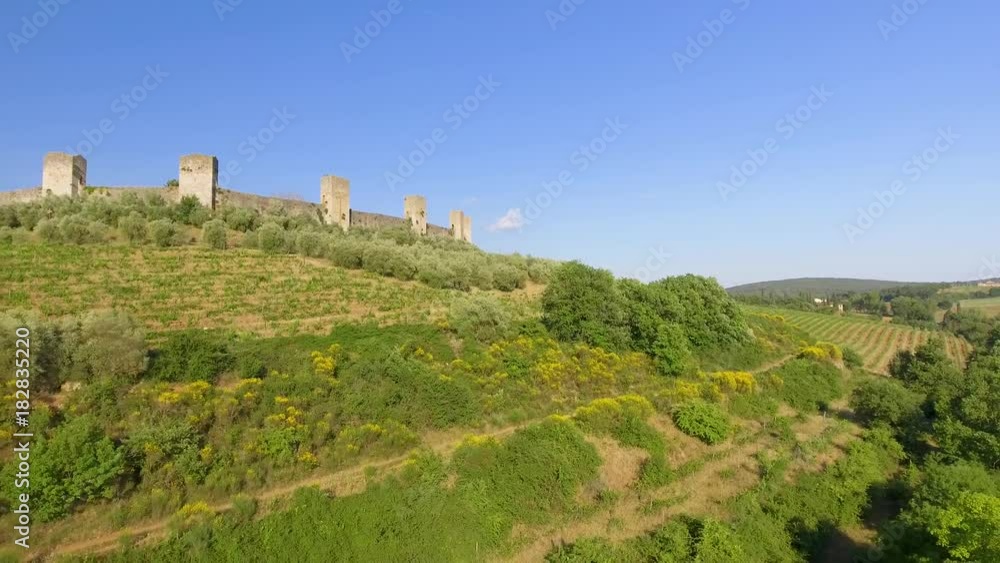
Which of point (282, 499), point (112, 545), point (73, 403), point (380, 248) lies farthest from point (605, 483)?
point (380, 248)

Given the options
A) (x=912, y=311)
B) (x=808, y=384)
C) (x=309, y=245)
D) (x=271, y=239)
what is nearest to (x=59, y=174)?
(x=271, y=239)

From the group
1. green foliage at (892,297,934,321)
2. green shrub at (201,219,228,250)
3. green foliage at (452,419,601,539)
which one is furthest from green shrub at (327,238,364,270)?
green foliage at (892,297,934,321)

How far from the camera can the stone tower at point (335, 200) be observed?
1351 inches

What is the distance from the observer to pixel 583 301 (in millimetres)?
19797

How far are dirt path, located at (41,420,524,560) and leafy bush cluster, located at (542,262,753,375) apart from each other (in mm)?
6949

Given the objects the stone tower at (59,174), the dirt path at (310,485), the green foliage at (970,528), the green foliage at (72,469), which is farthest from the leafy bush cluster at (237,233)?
the green foliage at (970,528)

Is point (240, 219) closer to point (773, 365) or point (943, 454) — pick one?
point (773, 365)

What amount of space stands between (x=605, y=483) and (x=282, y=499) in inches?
259

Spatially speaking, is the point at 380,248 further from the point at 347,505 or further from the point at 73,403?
the point at 347,505

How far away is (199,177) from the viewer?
92.8 ft

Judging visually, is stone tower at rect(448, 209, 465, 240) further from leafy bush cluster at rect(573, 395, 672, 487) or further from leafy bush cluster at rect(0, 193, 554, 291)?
leafy bush cluster at rect(573, 395, 672, 487)

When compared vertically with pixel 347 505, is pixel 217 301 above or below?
above

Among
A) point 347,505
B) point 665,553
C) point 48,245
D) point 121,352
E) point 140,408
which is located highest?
point 48,245

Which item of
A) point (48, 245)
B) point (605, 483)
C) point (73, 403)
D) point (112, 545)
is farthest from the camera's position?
point (48, 245)
